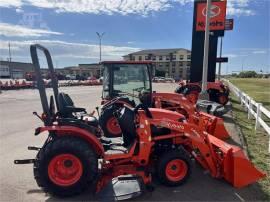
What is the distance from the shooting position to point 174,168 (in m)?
4.38

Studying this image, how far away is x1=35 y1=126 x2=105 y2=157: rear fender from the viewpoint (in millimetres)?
4008

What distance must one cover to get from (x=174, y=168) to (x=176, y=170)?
0.20ft

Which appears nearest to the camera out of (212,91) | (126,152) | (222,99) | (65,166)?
(65,166)

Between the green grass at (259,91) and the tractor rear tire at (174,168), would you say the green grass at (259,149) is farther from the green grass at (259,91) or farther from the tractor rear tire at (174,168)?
the green grass at (259,91)

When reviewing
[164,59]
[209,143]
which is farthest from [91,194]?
[164,59]

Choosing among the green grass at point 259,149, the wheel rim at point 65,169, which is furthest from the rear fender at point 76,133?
the green grass at point 259,149

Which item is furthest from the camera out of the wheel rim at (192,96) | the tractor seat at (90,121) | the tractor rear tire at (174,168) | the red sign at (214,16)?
the red sign at (214,16)

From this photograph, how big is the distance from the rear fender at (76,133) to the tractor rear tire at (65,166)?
90 mm

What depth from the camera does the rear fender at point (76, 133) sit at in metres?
4.01

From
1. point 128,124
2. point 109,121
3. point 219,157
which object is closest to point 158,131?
point 128,124

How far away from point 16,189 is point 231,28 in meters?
21.5

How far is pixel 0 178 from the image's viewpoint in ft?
15.3

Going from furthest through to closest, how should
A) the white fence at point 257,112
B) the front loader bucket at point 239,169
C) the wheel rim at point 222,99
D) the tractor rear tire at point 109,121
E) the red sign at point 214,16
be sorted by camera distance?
the red sign at point 214,16
the wheel rim at point 222,99
the white fence at point 257,112
the tractor rear tire at point 109,121
the front loader bucket at point 239,169

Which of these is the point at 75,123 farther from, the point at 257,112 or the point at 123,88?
the point at 257,112
